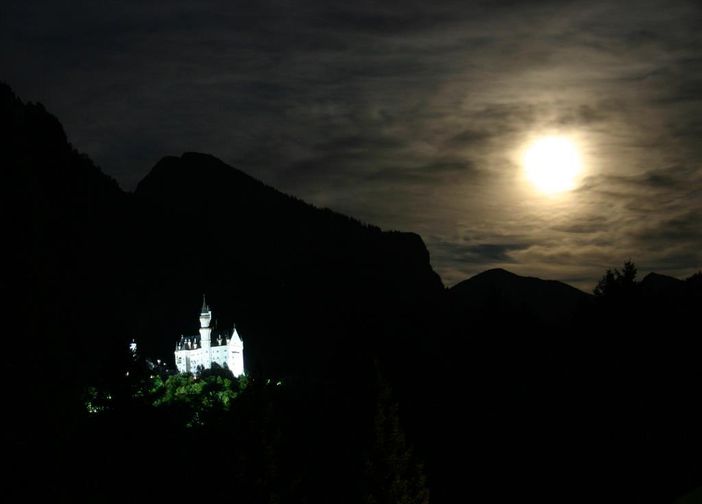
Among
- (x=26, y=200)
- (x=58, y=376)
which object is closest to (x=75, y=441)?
(x=58, y=376)

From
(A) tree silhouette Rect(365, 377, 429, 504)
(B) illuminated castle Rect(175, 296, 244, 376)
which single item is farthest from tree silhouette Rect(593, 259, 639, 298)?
(B) illuminated castle Rect(175, 296, 244, 376)

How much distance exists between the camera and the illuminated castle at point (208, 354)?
15056 centimetres

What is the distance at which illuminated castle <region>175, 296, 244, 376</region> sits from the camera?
5928 inches

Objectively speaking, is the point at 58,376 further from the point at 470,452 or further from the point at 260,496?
the point at 470,452

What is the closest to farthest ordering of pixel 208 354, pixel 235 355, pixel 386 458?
1. pixel 386 458
2. pixel 208 354
3. pixel 235 355

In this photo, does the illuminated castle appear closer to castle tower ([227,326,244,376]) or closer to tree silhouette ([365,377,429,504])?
castle tower ([227,326,244,376])

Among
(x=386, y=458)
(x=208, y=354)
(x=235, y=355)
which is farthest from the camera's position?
(x=235, y=355)

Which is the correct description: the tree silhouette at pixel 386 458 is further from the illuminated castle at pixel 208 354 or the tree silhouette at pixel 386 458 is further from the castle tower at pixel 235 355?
the castle tower at pixel 235 355

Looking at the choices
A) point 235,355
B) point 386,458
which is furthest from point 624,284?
point 235,355

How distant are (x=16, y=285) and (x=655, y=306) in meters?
45.2

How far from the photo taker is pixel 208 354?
6004 inches

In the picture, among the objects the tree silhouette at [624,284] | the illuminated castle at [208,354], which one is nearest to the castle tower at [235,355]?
the illuminated castle at [208,354]

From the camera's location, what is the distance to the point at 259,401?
39.1m

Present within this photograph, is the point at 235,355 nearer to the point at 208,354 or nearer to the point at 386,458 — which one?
the point at 208,354
